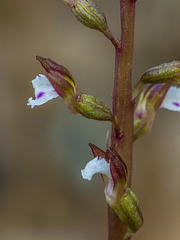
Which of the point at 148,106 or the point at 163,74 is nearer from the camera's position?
the point at 163,74

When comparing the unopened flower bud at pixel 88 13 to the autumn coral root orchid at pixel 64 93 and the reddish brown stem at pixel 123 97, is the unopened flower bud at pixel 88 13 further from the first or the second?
the autumn coral root orchid at pixel 64 93

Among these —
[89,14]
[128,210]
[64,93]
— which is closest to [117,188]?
[128,210]

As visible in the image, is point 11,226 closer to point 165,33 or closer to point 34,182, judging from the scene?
point 34,182

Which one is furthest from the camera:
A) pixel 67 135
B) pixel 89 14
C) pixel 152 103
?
pixel 67 135

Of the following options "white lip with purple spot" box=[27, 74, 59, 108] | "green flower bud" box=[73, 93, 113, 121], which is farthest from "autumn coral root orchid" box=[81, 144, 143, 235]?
"white lip with purple spot" box=[27, 74, 59, 108]

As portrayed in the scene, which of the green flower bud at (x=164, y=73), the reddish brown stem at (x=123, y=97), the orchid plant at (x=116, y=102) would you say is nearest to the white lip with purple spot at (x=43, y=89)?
the orchid plant at (x=116, y=102)

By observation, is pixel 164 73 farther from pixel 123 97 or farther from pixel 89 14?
pixel 89 14

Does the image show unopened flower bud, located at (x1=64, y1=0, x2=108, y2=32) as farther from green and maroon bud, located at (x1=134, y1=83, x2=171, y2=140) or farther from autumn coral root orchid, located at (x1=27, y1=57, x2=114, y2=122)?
green and maroon bud, located at (x1=134, y1=83, x2=171, y2=140)
